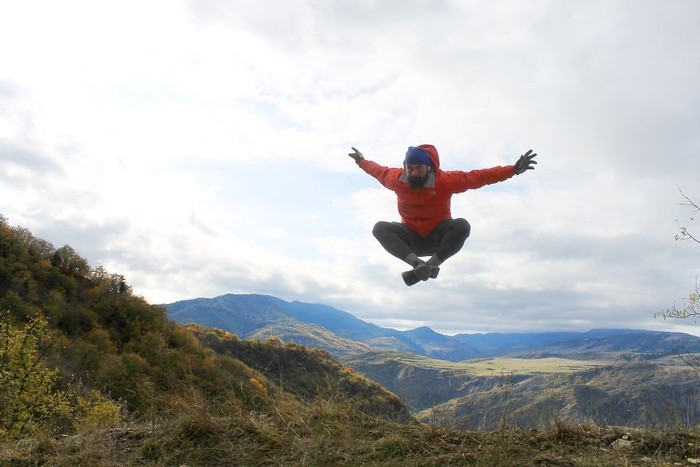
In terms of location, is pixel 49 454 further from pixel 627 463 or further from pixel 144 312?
pixel 144 312

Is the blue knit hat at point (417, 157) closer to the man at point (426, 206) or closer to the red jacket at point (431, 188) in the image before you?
the man at point (426, 206)

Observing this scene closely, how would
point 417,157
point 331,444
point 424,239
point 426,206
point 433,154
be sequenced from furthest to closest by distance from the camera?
point 424,239 < point 426,206 < point 433,154 < point 417,157 < point 331,444

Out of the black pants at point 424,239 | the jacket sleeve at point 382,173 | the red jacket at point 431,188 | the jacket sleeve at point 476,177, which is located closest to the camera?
the jacket sleeve at point 476,177

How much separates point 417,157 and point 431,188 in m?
0.46

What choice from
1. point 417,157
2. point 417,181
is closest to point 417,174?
point 417,181

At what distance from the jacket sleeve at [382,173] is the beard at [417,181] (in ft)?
0.99

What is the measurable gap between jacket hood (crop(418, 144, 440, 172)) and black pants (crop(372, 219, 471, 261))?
76 centimetres

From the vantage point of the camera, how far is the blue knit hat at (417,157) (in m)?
6.27

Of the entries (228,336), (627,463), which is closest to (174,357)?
→ (228,336)

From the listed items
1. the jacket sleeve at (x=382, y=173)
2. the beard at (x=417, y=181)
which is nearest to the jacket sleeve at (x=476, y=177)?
the beard at (x=417, y=181)

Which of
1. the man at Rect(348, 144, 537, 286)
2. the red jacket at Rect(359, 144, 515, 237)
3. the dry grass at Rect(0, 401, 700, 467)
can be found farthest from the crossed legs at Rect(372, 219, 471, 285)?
the dry grass at Rect(0, 401, 700, 467)

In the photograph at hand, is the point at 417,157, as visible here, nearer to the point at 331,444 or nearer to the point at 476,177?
the point at 476,177

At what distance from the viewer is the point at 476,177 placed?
6.36m

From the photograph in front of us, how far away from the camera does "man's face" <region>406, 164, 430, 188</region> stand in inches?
248
